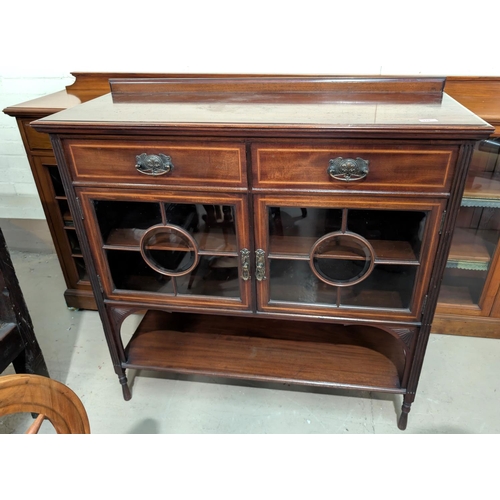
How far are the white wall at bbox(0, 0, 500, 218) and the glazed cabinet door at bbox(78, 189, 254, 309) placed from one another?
778 millimetres

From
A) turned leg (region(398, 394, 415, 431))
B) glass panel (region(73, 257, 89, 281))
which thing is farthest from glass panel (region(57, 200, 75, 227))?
turned leg (region(398, 394, 415, 431))

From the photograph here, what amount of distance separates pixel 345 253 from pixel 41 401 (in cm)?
83

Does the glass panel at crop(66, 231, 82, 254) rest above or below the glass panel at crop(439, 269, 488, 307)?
above

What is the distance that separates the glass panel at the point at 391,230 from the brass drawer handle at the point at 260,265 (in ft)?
0.81

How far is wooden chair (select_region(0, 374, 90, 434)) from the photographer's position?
0.55 m

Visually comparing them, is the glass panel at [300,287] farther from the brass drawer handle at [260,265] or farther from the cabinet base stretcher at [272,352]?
the cabinet base stretcher at [272,352]

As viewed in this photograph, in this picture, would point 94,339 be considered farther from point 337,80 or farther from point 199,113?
point 337,80

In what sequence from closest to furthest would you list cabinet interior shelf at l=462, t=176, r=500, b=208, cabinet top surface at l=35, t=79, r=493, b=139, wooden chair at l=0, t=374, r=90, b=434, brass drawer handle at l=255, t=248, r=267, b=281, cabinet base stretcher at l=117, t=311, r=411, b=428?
wooden chair at l=0, t=374, r=90, b=434 → cabinet top surface at l=35, t=79, r=493, b=139 → brass drawer handle at l=255, t=248, r=267, b=281 → cabinet base stretcher at l=117, t=311, r=411, b=428 → cabinet interior shelf at l=462, t=176, r=500, b=208

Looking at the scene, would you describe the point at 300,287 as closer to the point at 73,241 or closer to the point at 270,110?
the point at 270,110

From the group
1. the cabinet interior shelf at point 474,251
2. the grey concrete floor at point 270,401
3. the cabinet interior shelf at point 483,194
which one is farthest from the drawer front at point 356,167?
the grey concrete floor at point 270,401

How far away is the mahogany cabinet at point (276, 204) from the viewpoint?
963 millimetres

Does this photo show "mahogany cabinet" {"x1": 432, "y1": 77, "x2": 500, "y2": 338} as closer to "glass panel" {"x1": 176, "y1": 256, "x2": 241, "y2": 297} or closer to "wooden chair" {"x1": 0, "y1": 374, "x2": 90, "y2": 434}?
"glass panel" {"x1": 176, "y1": 256, "x2": 241, "y2": 297}
